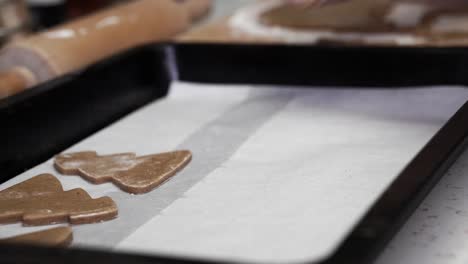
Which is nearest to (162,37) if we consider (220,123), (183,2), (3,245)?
(183,2)

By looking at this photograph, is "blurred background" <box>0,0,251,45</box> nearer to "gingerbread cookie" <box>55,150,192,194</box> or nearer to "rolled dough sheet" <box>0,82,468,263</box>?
"rolled dough sheet" <box>0,82,468,263</box>

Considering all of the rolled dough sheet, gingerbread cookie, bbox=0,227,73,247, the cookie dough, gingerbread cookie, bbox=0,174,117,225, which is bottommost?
the cookie dough

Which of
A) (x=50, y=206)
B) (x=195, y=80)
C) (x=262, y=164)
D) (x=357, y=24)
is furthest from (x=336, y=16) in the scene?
(x=50, y=206)

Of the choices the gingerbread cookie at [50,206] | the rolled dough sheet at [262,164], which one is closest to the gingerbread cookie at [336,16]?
the rolled dough sheet at [262,164]

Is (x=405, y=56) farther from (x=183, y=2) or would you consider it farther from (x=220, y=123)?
(x=183, y=2)

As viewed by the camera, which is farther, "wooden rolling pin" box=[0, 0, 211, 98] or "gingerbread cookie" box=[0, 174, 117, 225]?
"wooden rolling pin" box=[0, 0, 211, 98]

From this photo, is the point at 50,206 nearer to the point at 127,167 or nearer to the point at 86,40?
the point at 127,167

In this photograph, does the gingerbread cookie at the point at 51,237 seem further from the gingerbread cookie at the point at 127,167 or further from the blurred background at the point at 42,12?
the blurred background at the point at 42,12

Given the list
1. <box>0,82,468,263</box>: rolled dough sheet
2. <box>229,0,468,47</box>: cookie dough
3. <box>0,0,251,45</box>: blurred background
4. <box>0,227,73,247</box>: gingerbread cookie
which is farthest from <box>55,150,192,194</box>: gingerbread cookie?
<box>0,0,251,45</box>: blurred background
